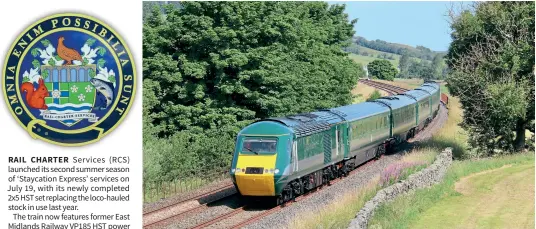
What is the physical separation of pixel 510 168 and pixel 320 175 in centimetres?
874

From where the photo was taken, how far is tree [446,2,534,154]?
34031 mm

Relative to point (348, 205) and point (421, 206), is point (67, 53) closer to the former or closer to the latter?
point (348, 205)

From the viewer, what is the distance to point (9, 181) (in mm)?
11625

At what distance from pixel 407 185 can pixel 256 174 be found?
496 cm

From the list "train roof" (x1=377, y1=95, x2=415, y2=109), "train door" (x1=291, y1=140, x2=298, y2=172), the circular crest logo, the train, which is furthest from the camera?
"train roof" (x1=377, y1=95, x2=415, y2=109)

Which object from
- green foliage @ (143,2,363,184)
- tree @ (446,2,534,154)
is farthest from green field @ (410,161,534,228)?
green foliage @ (143,2,363,184)

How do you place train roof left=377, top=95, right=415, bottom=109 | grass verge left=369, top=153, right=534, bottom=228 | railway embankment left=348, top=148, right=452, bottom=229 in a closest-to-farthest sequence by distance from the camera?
1. railway embankment left=348, top=148, right=452, bottom=229
2. grass verge left=369, top=153, right=534, bottom=228
3. train roof left=377, top=95, right=415, bottom=109

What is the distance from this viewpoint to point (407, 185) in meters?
23.0

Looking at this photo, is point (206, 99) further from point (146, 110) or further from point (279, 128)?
point (279, 128)

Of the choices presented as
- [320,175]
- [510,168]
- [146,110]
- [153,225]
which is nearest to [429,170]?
[320,175]

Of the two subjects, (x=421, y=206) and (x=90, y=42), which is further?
(x=421, y=206)

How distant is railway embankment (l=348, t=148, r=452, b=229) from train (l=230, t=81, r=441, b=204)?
354 centimetres

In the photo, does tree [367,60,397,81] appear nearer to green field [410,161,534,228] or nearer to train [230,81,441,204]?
train [230,81,441,204]

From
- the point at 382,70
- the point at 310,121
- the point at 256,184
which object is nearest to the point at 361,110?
the point at 310,121
